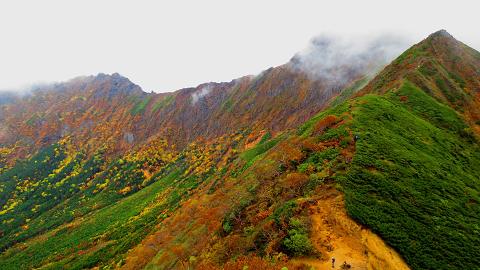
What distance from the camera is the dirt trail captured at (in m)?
24.6

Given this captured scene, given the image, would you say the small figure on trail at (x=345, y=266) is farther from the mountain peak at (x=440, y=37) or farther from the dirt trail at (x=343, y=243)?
the mountain peak at (x=440, y=37)

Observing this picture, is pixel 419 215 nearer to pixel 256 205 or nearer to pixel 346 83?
pixel 256 205

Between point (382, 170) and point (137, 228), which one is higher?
point (382, 170)

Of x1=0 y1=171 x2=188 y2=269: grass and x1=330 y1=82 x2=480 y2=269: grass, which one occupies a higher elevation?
x1=330 y1=82 x2=480 y2=269: grass

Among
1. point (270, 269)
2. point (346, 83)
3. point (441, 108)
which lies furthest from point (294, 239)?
point (346, 83)

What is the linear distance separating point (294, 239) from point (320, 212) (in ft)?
13.8

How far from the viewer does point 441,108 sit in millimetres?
63375

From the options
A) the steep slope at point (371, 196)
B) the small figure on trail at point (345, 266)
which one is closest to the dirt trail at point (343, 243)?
the steep slope at point (371, 196)

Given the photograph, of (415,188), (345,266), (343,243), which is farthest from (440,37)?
(345,266)

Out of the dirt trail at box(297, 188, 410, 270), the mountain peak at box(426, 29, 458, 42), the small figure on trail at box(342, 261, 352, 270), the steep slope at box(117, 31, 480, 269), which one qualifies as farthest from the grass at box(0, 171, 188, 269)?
the small figure on trail at box(342, 261, 352, 270)

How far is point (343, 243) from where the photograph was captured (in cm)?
2625

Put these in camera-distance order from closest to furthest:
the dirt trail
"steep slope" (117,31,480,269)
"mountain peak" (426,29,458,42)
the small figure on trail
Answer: the small figure on trail < the dirt trail < "steep slope" (117,31,480,269) < "mountain peak" (426,29,458,42)

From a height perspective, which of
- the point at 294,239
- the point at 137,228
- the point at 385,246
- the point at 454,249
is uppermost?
the point at 294,239

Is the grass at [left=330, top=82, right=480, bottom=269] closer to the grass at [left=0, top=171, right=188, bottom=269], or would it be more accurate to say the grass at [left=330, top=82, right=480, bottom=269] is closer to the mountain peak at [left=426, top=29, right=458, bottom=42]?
the mountain peak at [left=426, top=29, right=458, bottom=42]
